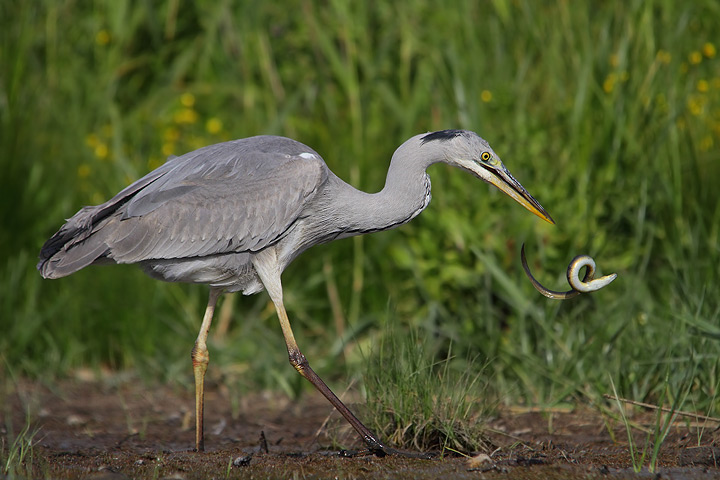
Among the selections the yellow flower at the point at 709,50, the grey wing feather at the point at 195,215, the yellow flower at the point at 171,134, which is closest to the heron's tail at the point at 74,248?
the grey wing feather at the point at 195,215

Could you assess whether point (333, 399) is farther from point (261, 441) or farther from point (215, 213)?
point (215, 213)

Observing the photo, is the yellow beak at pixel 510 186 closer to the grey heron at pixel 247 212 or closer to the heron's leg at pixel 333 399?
the grey heron at pixel 247 212

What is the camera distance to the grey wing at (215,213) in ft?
14.9

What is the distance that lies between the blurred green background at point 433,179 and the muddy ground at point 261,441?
0.70ft

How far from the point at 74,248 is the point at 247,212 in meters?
0.87

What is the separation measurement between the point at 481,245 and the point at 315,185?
1547 millimetres

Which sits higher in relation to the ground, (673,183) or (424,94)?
(424,94)

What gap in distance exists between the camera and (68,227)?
15.0ft

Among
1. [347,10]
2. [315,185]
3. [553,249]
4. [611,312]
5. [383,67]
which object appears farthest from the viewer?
[383,67]

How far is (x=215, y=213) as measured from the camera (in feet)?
15.1

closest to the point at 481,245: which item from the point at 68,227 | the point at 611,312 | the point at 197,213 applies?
the point at 611,312

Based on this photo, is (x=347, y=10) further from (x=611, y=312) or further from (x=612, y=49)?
(x=611, y=312)

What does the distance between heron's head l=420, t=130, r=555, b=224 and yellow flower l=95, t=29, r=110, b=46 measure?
13.7 ft

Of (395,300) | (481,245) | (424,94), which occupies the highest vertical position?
(424,94)
